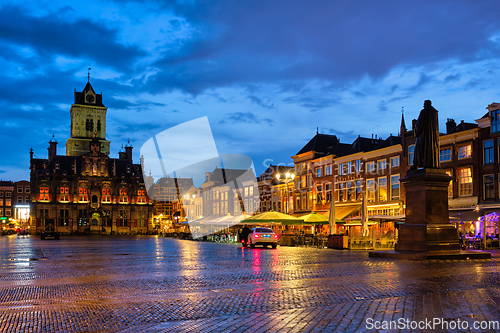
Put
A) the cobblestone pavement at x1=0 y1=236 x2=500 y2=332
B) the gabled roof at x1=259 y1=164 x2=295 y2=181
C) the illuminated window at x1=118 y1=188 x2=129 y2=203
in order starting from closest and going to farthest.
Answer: the cobblestone pavement at x1=0 y1=236 x2=500 y2=332, the gabled roof at x1=259 y1=164 x2=295 y2=181, the illuminated window at x1=118 y1=188 x2=129 y2=203

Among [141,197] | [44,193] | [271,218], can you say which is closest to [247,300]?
[271,218]

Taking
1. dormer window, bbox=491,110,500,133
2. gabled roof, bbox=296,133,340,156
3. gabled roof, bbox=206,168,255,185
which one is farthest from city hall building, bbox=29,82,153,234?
dormer window, bbox=491,110,500,133

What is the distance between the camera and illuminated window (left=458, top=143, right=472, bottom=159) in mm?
36219

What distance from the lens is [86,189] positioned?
107688 millimetres

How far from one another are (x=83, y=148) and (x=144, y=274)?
4352 inches

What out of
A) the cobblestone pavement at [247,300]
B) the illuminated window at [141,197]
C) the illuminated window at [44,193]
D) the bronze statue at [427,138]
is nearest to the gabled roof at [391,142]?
the bronze statue at [427,138]

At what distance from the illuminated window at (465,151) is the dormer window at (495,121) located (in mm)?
2562

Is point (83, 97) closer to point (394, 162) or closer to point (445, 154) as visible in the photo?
point (394, 162)

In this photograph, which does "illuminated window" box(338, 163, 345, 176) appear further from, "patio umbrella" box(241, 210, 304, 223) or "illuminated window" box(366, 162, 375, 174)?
"patio umbrella" box(241, 210, 304, 223)

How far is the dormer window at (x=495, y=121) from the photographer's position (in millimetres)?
33719

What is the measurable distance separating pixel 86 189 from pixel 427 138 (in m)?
101

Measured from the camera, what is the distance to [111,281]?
37.1 feet

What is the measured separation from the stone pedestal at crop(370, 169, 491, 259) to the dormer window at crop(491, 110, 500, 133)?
1986cm

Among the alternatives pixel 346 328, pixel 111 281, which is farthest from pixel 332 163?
pixel 346 328
